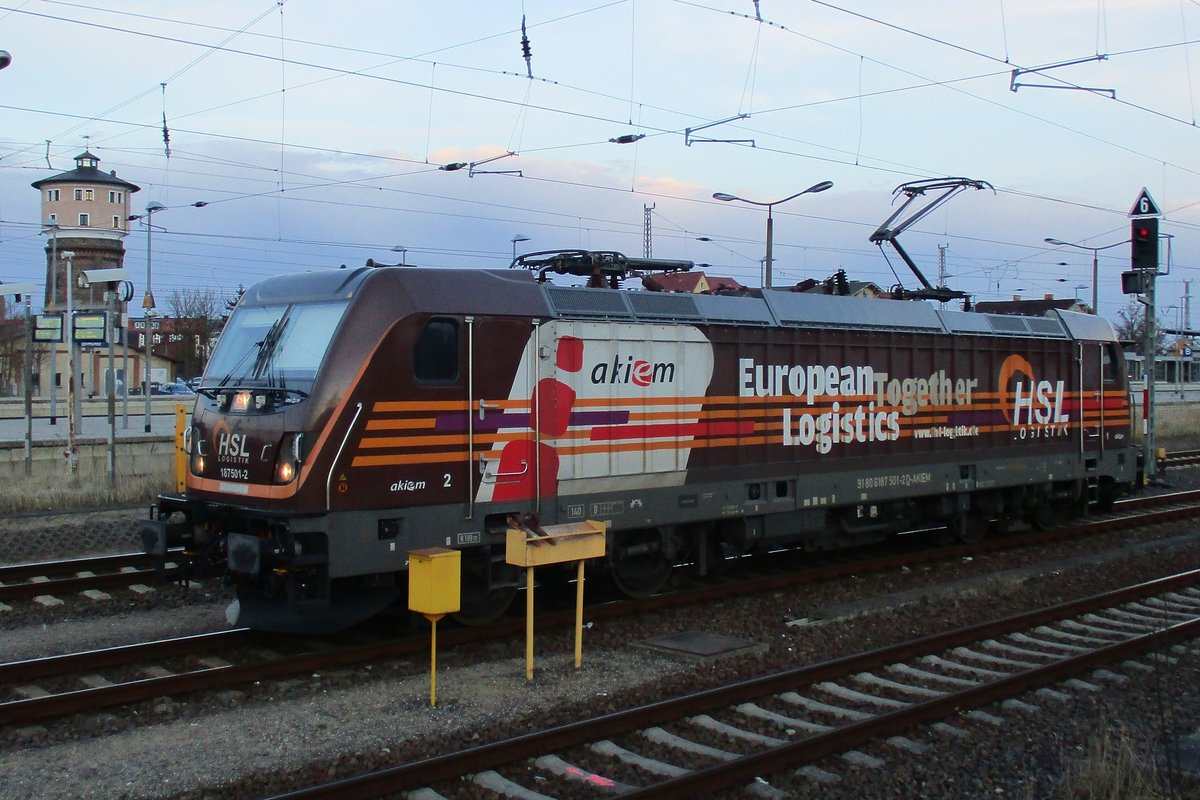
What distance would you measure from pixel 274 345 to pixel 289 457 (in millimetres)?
1448

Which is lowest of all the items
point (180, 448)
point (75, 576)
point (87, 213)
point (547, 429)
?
point (75, 576)

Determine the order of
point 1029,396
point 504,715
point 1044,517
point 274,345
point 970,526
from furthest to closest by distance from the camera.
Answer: point 1044,517, point 1029,396, point 970,526, point 274,345, point 504,715

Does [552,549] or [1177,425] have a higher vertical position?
[1177,425]

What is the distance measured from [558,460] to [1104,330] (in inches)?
486

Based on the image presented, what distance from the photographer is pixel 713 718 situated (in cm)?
799

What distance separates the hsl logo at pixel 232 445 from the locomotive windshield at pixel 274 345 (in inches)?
20.6

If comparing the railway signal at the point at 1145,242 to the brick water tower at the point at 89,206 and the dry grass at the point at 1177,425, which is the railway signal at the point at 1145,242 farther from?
the brick water tower at the point at 89,206

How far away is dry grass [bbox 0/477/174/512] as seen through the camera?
18.2 m

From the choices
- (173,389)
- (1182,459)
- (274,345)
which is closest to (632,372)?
(274,345)

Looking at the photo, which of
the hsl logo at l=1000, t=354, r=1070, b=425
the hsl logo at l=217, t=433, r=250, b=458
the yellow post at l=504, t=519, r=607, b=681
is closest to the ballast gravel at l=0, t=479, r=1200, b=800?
the yellow post at l=504, t=519, r=607, b=681

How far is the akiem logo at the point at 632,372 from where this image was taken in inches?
438

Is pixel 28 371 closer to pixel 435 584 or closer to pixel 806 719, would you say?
pixel 435 584

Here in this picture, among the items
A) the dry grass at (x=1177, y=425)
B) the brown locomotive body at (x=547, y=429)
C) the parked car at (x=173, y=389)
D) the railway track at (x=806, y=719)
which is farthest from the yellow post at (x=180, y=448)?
the parked car at (x=173, y=389)

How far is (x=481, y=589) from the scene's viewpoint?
10531 mm
